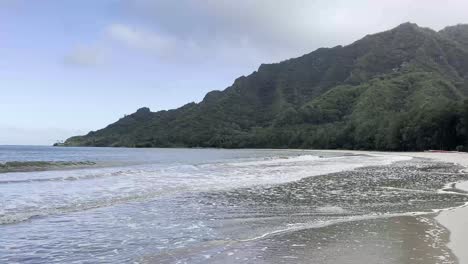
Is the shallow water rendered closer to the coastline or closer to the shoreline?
the shoreline

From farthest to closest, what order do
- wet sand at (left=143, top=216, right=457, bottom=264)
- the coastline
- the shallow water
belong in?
1. the shallow water
2. the coastline
3. wet sand at (left=143, top=216, right=457, bottom=264)

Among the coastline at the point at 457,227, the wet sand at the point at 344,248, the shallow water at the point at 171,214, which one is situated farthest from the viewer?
the shallow water at the point at 171,214

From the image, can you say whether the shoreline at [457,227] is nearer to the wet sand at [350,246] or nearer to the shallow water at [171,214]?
the wet sand at [350,246]

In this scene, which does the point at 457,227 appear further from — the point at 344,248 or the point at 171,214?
the point at 171,214

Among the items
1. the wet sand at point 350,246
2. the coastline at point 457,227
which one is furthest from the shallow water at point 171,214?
the coastline at point 457,227

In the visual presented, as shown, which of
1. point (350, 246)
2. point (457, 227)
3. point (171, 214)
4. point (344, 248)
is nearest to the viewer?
point (344, 248)

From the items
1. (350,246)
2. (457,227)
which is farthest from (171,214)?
(457,227)

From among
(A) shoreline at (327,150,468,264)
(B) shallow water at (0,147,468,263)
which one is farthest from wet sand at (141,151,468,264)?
(B) shallow water at (0,147,468,263)

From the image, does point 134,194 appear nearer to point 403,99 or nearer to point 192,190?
point 192,190

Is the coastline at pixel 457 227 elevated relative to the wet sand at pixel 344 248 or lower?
elevated

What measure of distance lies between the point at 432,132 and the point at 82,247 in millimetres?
99153

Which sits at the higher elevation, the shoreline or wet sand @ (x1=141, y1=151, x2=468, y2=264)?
the shoreline

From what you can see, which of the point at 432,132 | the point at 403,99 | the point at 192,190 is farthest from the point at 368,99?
the point at 192,190

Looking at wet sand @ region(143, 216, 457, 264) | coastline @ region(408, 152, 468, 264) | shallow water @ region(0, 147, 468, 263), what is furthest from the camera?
shallow water @ region(0, 147, 468, 263)
